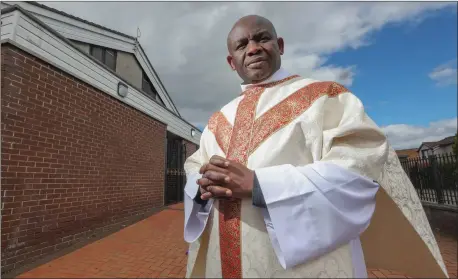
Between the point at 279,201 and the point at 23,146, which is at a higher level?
the point at 23,146

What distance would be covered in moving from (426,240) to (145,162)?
25.1 ft

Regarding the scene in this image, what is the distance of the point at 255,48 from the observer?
1.28 meters

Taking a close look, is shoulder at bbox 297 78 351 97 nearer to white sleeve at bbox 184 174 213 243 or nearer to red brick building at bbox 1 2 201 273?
white sleeve at bbox 184 174 213 243

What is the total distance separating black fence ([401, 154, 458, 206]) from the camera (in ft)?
22.3

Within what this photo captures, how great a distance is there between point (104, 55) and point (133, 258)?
675 centimetres

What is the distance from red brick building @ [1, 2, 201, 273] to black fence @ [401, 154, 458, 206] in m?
8.40

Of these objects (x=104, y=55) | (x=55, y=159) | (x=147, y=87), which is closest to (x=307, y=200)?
(x=55, y=159)

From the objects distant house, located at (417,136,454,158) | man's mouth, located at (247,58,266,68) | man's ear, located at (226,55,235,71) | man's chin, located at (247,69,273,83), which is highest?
distant house, located at (417,136,454,158)

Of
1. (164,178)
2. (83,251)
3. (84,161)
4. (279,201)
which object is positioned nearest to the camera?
(279,201)

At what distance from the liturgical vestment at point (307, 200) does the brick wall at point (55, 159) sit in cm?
381

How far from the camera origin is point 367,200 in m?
0.98

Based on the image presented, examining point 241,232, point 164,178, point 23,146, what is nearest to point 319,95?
point 241,232

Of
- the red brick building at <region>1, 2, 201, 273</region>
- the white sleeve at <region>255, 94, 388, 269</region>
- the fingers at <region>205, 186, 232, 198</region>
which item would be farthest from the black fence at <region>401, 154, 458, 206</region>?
the red brick building at <region>1, 2, 201, 273</region>

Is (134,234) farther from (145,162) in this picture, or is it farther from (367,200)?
(367,200)
